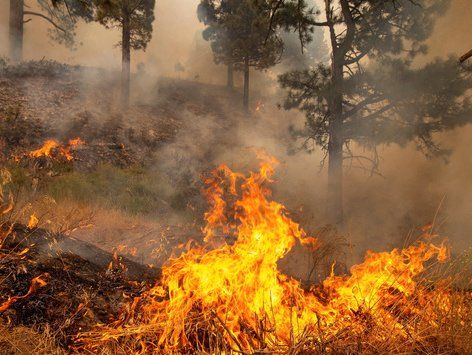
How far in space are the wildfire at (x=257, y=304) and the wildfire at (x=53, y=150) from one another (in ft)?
34.0

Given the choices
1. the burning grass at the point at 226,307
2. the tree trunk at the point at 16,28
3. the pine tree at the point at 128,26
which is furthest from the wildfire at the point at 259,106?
the burning grass at the point at 226,307

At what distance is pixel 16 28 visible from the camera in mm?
18734

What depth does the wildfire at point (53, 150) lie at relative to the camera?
12.0 meters

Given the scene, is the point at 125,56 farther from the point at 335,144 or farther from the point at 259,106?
the point at 335,144

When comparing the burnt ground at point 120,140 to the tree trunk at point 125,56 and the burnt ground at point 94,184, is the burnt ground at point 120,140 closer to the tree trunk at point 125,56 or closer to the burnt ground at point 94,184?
the burnt ground at point 94,184

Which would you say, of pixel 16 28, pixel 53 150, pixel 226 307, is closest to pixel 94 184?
pixel 53 150

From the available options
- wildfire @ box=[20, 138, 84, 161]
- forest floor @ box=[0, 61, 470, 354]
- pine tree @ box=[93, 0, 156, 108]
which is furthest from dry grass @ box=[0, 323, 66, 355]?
pine tree @ box=[93, 0, 156, 108]

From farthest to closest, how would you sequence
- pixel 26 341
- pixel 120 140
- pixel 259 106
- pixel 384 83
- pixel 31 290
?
pixel 259 106, pixel 120 140, pixel 384 83, pixel 31 290, pixel 26 341

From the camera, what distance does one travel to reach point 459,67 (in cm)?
934


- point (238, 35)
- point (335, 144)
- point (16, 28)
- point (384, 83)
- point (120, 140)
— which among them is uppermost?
point (238, 35)

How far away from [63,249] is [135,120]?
45.8ft

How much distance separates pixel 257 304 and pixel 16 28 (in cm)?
2199

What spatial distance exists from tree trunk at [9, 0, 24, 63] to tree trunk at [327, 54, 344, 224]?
57.2ft

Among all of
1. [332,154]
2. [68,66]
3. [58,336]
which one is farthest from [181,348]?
[68,66]
